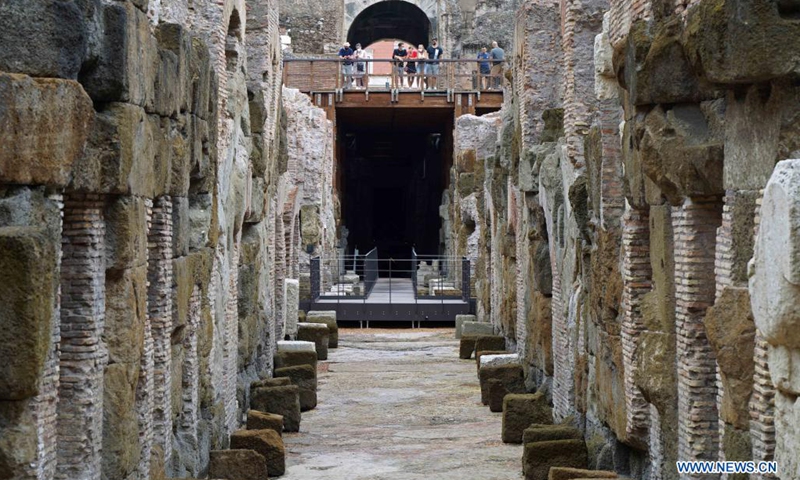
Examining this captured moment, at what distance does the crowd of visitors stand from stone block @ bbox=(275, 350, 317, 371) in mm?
15111

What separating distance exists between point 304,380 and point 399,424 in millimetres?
1822

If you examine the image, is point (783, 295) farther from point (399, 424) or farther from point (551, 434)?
point (399, 424)

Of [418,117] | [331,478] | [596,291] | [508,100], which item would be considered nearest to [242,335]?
[331,478]

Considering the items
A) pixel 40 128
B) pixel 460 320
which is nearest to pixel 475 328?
pixel 460 320

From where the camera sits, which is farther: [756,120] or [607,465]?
[607,465]

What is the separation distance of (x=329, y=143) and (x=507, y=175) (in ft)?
41.8

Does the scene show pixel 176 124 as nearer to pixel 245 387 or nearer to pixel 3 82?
pixel 3 82

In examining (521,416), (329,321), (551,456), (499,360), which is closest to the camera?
(551,456)

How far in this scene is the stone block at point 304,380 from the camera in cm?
1625

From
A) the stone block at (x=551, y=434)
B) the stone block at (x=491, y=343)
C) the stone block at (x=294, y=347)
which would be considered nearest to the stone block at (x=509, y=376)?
the stone block at (x=294, y=347)

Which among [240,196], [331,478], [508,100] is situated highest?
[508,100]

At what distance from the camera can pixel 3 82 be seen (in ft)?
19.1

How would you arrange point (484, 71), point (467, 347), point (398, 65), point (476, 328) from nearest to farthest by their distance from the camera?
point (467, 347) → point (476, 328) → point (484, 71) → point (398, 65)

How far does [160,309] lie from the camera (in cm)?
937
